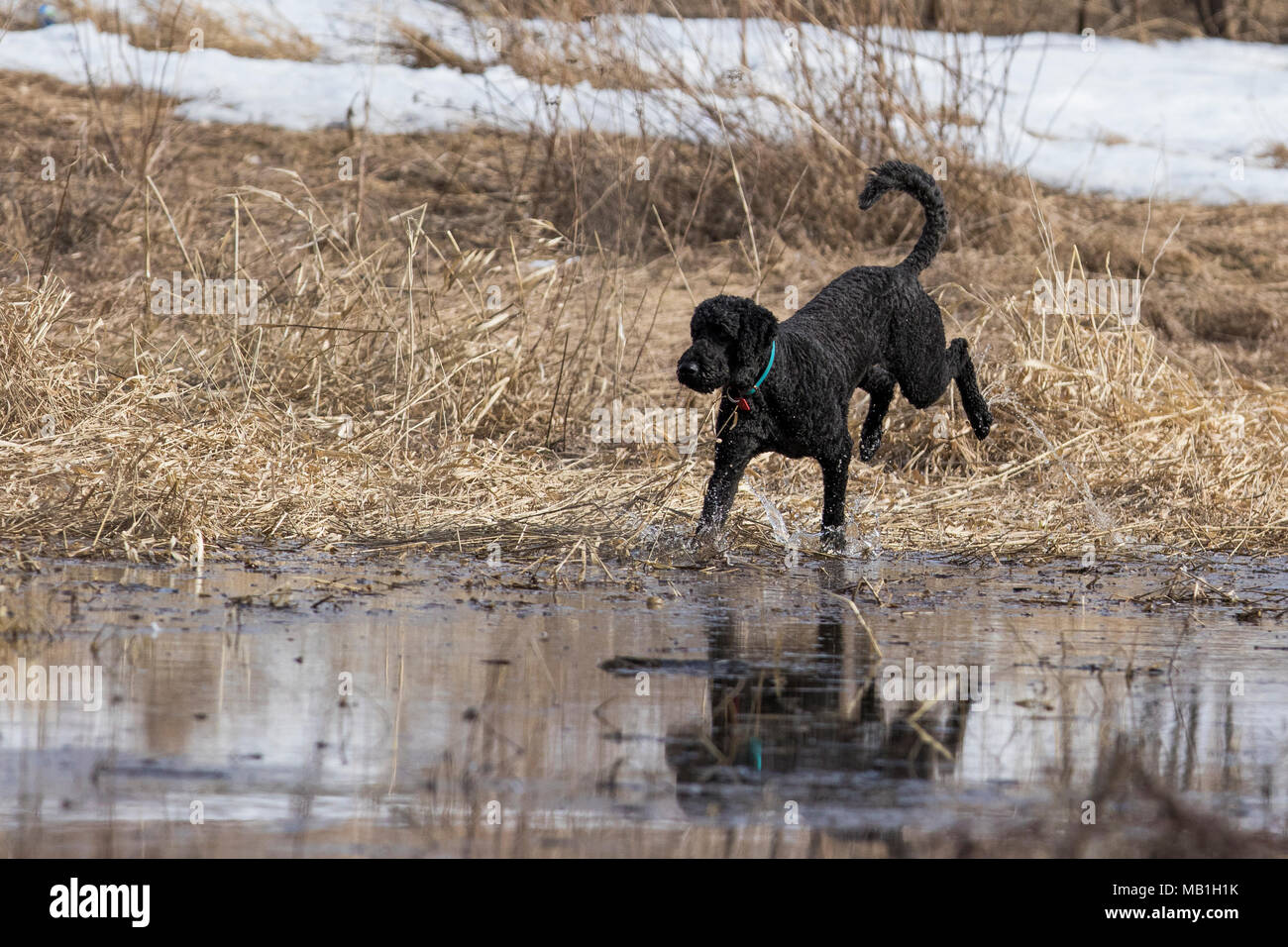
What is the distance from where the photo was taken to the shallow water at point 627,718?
10.7 feet

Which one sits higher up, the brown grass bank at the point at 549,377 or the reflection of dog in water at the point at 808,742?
the brown grass bank at the point at 549,377

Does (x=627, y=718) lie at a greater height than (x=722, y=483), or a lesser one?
lesser

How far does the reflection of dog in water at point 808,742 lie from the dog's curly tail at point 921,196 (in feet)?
9.74

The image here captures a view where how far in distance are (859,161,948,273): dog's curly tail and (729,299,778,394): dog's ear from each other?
1343 millimetres

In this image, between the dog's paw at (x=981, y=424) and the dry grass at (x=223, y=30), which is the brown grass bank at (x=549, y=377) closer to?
the dog's paw at (x=981, y=424)

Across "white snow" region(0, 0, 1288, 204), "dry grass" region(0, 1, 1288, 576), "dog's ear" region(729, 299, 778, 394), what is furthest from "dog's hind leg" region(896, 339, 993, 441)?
"white snow" region(0, 0, 1288, 204)

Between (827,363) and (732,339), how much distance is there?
66 centimetres

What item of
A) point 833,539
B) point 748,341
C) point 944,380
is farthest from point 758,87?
point 748,341

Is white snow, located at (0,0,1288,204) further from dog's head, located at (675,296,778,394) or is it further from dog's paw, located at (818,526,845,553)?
dog's head, located at (675,296,778,394)

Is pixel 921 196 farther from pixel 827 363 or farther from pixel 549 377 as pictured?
pixel 549 377

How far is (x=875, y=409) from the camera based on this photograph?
25.2ft

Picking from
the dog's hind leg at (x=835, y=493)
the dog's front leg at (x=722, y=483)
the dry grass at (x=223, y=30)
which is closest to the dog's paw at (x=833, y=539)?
the dog's hind leg at (x=835, y=493)

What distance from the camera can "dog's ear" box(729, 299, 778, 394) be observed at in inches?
238

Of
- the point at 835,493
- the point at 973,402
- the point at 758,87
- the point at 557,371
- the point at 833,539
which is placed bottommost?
the point at 833,539
